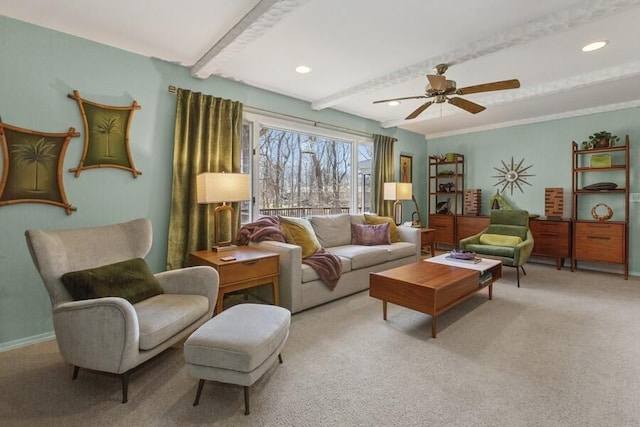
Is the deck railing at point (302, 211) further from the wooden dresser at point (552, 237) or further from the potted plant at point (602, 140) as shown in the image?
the potted plant at point (602, 140)

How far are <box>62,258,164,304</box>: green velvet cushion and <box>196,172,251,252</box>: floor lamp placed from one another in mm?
811

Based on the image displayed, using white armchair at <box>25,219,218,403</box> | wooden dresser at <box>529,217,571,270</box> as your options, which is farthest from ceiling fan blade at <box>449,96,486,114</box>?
wooden dresser at <box>529,217,571,270</box>

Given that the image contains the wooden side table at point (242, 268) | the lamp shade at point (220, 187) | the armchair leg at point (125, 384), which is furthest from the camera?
the lamp shade at point (220, 187)

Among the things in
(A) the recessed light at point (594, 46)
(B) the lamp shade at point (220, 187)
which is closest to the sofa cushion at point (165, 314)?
(B) the lamp shade at point (220, 187)

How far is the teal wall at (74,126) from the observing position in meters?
2.39

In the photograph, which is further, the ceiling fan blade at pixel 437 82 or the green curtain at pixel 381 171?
the green curtain at pixel 381 171

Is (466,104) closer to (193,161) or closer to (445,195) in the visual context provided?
(193,161)

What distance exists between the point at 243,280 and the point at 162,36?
2.18m

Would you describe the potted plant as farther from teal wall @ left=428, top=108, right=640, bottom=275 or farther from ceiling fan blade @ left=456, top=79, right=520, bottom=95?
ceiling fan blade @ left=456, top=79, right=520, bottom=95

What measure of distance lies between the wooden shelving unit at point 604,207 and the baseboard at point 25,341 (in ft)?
20.9

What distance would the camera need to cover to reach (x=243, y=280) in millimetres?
2766

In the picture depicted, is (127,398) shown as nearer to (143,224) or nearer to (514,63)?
(143,224)

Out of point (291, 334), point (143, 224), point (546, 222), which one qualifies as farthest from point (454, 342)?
point (546, 222)

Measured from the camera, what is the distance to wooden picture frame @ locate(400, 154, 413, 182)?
6.09 metres
